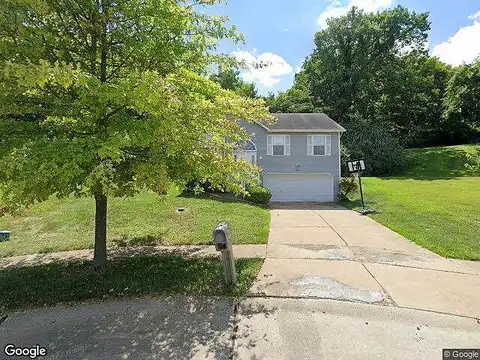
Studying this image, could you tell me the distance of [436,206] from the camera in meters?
14.9

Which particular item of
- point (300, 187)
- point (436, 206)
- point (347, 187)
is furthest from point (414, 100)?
point (436, 206)

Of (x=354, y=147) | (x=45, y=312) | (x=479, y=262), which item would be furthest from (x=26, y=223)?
(x=354, y=147)

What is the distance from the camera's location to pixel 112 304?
502 cm

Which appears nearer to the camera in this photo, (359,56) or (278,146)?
(278,146)

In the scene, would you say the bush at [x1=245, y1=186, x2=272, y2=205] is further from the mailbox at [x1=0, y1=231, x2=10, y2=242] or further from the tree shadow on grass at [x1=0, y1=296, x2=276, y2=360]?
the tree shadow on grass at [x1=0, y1=296, x2=276, y2=360]

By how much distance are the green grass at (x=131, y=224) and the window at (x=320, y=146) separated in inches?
338

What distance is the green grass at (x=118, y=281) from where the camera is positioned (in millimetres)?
5320

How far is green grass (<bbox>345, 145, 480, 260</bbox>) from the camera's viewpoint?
866 cm

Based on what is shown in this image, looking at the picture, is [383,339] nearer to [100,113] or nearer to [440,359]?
[440,359]

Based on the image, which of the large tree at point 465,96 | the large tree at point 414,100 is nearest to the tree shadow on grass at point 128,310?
the large tree at point 414,100

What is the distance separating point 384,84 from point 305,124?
2089cm

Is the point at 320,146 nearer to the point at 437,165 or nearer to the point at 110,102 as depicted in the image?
the point at 437,165

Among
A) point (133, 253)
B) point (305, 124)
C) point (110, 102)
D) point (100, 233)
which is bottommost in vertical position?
point (133, 253)

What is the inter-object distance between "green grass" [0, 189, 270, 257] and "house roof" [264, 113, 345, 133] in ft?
27.8
